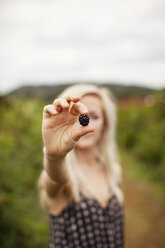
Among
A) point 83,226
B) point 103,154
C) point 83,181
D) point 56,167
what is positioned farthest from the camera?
point 103,154

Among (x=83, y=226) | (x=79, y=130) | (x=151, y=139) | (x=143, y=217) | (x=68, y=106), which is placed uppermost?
(x=151, y=139)

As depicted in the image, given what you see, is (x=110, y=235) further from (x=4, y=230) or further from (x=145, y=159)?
(x=145, y=159)

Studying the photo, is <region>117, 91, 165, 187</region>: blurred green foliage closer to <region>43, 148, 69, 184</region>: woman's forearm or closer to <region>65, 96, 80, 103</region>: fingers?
<region>43, 148, 69, 184</region>: woman's forearm

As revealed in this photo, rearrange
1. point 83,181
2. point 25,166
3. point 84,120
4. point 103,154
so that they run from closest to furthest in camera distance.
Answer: point 84,120 < point 83,181 < point 103,154 < point 25,166

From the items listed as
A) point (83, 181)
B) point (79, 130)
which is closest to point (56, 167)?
point (79, 130)

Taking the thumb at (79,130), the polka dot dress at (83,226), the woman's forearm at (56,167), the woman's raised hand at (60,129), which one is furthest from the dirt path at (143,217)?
the thumb at (79,130)

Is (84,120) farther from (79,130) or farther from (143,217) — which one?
(143,217)

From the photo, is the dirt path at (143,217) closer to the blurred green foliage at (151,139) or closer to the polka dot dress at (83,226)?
the blurred green foliage at (151,139)
